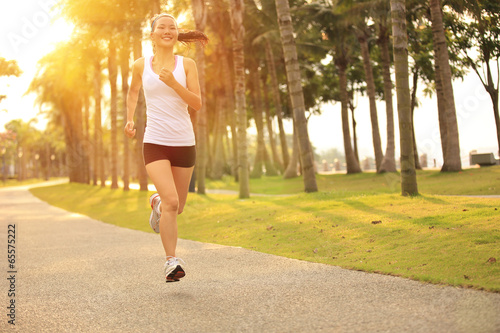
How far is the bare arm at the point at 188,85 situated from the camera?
4.44m

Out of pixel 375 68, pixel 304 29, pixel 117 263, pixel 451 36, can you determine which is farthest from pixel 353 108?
pixel 117 263

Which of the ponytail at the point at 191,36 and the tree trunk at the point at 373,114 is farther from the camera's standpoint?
the tree trunk at the point at 373,114

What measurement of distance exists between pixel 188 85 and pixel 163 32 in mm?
532

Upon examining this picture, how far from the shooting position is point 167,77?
14.5ft

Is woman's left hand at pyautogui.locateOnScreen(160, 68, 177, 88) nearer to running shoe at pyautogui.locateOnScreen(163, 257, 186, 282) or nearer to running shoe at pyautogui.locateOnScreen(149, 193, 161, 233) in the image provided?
running shoe at pyautogui.locateOnScreen(149, 193, 161, 233)

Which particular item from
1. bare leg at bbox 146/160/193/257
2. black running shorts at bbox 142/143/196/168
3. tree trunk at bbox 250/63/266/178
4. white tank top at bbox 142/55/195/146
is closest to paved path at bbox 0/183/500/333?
bare leg at bbox 146/160/193/257

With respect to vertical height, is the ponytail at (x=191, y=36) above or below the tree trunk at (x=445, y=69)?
below

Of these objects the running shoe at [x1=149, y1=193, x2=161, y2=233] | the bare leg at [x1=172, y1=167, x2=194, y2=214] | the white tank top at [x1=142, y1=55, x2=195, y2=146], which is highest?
the white tank top at [x1=142, y1=55, x2=195, y2=146]

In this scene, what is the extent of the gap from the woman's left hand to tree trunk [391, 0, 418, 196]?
7952mm

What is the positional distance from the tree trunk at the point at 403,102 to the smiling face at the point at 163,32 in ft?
25.2

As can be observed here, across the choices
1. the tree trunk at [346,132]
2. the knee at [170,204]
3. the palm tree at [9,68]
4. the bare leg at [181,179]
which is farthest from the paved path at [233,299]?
the tree trunk at [346,132]

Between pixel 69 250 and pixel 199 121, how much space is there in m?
13.8

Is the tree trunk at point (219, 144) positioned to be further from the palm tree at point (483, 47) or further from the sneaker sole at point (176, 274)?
the sneaker sole at point (176, 274)

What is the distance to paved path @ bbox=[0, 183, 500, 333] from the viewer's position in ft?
11.5
